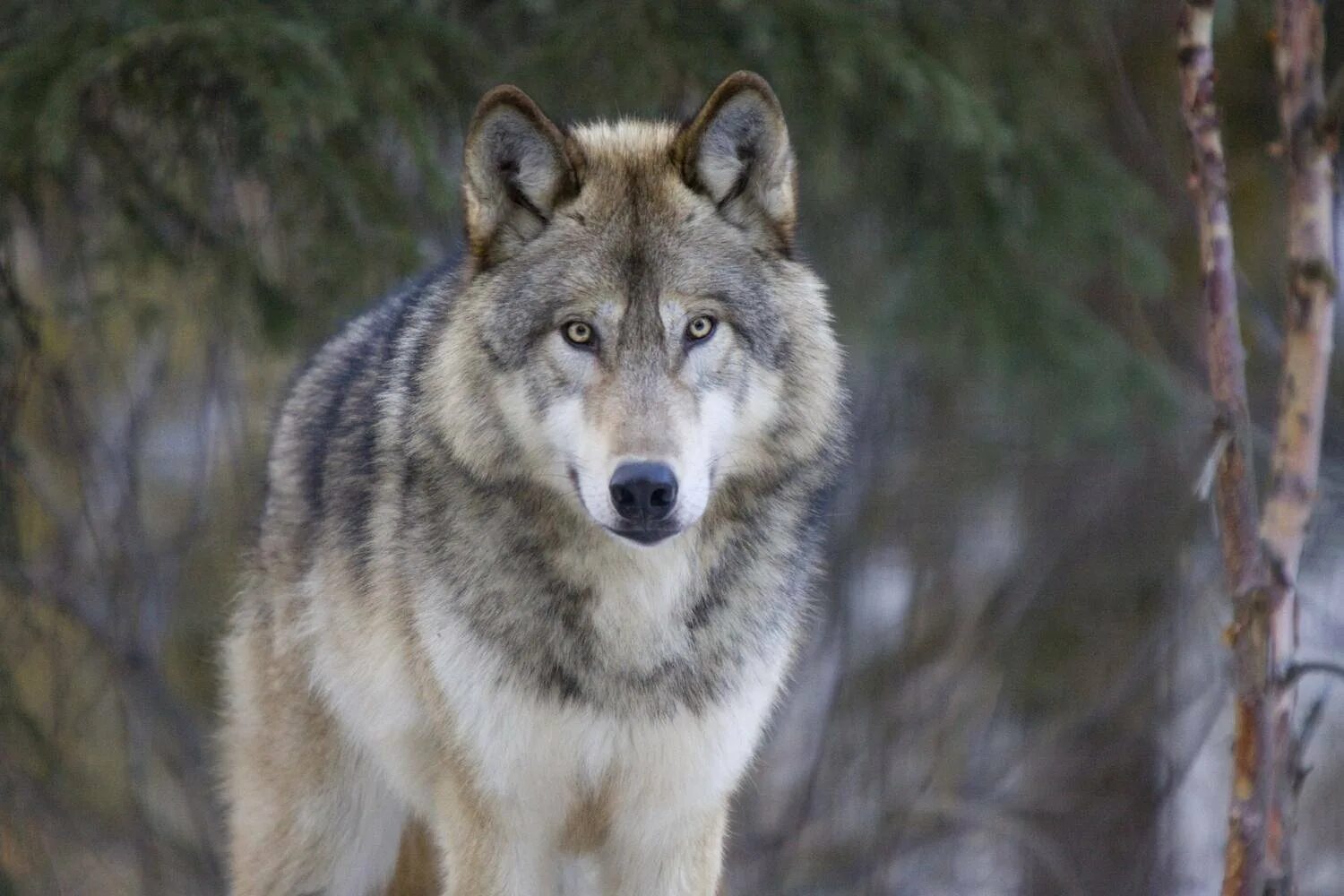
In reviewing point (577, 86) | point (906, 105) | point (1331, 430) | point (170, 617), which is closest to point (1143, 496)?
point (1331, 430)

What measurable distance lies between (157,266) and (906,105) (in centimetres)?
271

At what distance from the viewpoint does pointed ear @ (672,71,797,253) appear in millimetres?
3533

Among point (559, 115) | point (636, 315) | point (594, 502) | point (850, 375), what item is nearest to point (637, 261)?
point (636, 315)

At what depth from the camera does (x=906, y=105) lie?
5.74 metres

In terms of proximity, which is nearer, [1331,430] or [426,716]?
[426,716]

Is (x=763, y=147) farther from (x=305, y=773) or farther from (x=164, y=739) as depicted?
(x=164, y=739)

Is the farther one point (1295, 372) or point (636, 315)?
point (636, 315)

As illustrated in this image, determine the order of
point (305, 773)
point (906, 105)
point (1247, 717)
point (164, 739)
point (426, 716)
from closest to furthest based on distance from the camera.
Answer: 1. point (1247, 717)
2. point (426, 716)
3. point (305, 773)
4. point (906, 105)
5. point (164, 739)

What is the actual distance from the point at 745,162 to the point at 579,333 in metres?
0.59

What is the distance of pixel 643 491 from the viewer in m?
3.11

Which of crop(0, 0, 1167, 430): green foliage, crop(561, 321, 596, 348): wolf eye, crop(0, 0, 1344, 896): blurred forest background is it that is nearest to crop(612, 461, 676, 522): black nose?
crop(561, 321, 596, 348): wolf eye

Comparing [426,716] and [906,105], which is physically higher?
[906,105]

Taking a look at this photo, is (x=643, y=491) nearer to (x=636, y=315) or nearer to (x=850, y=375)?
(x=636, y=315)

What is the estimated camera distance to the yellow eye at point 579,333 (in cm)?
338
